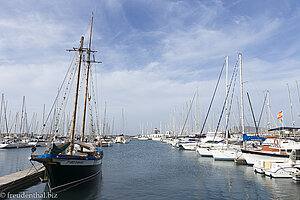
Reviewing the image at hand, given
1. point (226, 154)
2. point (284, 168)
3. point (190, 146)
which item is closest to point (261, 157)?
point (284, 168)

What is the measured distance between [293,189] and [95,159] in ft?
59.8

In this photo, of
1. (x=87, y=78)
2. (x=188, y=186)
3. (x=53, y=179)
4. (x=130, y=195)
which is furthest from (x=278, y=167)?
(x=87, y=78)

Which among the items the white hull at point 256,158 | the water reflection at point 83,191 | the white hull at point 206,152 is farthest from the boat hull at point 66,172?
the white hull at point 206,152

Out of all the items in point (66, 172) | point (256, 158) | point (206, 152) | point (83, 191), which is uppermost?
point (66, 172)

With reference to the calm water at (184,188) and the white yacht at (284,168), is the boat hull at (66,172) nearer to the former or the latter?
the calm water at (184,188)

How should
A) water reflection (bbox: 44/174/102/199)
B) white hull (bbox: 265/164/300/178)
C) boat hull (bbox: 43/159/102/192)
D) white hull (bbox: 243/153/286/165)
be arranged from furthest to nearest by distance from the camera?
white hull (bbox: 243/153/286/165), white hull (bbox: 265/164/300/178), water reflection (bbox: 44/174/102/199), boat hull (bbox: 43/159/102/192)

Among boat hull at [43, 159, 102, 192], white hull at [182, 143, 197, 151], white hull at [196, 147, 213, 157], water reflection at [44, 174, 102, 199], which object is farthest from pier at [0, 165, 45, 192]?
white hull at [182, 143, 197, 151]

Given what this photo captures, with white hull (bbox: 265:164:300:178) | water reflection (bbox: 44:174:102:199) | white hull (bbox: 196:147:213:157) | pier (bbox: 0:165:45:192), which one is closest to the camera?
water reflection (bbox: 44:174:102:199)

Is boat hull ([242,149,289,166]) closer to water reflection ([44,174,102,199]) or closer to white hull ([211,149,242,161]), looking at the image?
white hull ([211,149,242,161])

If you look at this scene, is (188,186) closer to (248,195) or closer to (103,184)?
(248,195)

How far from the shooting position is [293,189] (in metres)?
19.5

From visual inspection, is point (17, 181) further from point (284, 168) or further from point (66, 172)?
point (284, 168)

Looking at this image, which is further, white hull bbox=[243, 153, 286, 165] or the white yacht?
white hull bbox=[243, 153, 286, 165]

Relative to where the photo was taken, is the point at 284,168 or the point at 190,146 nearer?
the point at 284,168
